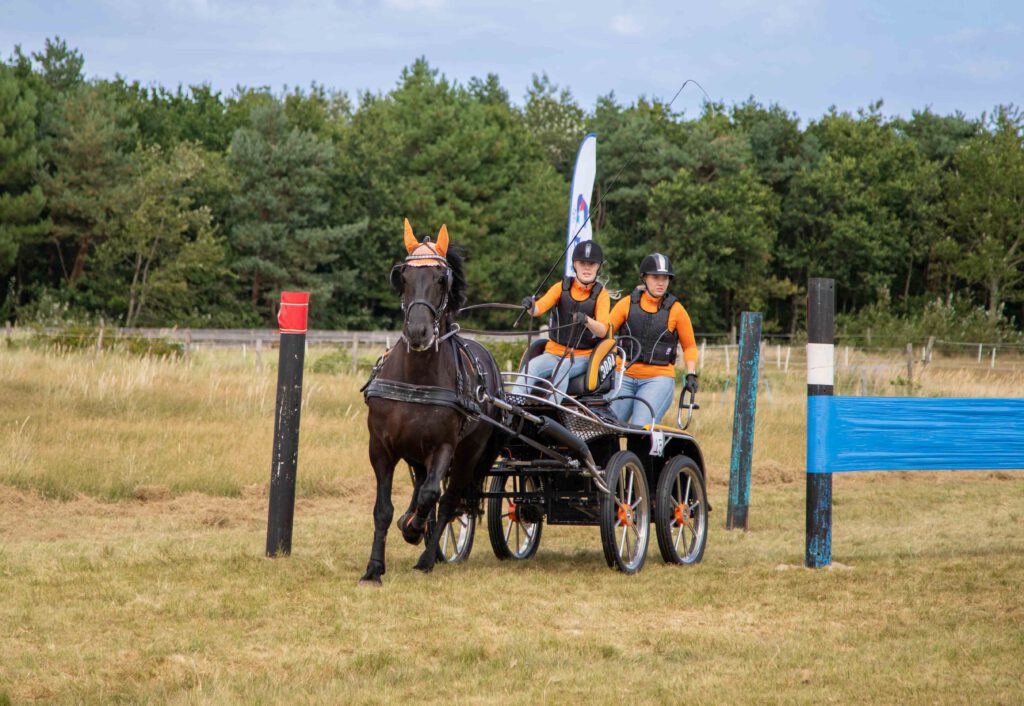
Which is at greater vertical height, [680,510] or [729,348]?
[729,348]

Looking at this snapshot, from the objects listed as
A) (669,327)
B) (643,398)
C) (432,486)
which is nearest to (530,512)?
(643,398)

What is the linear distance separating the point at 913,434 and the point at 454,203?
5014cm

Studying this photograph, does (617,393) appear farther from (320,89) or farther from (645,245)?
(320,89)

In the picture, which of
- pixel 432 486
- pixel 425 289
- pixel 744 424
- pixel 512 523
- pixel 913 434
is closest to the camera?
pixel 425 289

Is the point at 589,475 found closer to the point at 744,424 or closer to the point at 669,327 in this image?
the point at 669,327

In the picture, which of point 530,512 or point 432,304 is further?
point 530,512

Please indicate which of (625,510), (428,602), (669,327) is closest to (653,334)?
(669,327)

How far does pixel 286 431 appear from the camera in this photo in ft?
27.2

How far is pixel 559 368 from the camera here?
8.84m

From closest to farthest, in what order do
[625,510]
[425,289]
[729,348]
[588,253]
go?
[425,289] → [625,510] → [588,253] → [729,348]

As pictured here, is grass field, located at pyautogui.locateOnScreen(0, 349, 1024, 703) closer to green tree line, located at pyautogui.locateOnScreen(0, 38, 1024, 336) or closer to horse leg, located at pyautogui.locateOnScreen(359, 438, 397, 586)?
horse leg, located at pyautogui.locateOnScreen(359, 438, 397, 586)

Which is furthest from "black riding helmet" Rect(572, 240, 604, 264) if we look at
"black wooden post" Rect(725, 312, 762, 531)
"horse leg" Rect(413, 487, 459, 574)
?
"black wooden post" Rect(725, 312, 762, 531)

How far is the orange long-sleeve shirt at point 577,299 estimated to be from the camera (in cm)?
874

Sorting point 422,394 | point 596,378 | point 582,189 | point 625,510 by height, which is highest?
point 582,189
